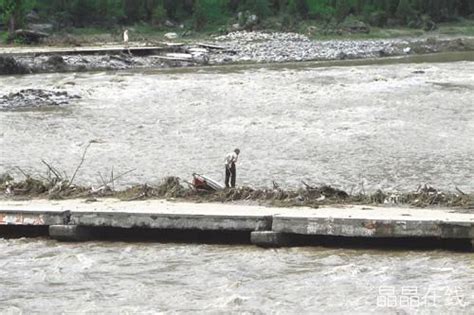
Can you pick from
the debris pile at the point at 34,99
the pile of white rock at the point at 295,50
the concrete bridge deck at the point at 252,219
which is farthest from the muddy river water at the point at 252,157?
the pile of white rock at the point at 295,50

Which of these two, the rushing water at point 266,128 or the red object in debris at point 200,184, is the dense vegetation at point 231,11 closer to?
the rushing water at point 266,128

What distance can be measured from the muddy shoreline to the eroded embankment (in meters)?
28.4

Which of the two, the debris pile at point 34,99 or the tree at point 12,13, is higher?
the tree at point 12,13

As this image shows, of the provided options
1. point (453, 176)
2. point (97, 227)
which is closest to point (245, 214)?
point (97, 227)

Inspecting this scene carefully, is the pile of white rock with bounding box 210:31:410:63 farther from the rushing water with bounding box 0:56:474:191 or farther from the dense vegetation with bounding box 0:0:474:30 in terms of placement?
the dense vegetation with bounding box 0:0:474:30

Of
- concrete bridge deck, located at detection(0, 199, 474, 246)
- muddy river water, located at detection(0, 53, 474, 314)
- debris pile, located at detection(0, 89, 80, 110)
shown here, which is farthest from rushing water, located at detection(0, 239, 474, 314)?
debris pile, located at detection(0, 89, 80, 110)

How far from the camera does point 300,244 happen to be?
12203mm

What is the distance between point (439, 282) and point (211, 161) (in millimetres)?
10355

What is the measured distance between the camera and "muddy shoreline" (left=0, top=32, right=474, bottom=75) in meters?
43.7

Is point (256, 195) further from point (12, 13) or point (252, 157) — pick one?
point (12, 13)

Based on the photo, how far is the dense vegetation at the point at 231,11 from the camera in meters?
75.9

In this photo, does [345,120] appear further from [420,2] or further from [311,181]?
[420,2]

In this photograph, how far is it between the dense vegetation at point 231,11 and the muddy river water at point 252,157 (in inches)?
1352

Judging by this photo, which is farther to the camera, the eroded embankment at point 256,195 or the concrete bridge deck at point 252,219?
the eroded embankment at point 256,195
